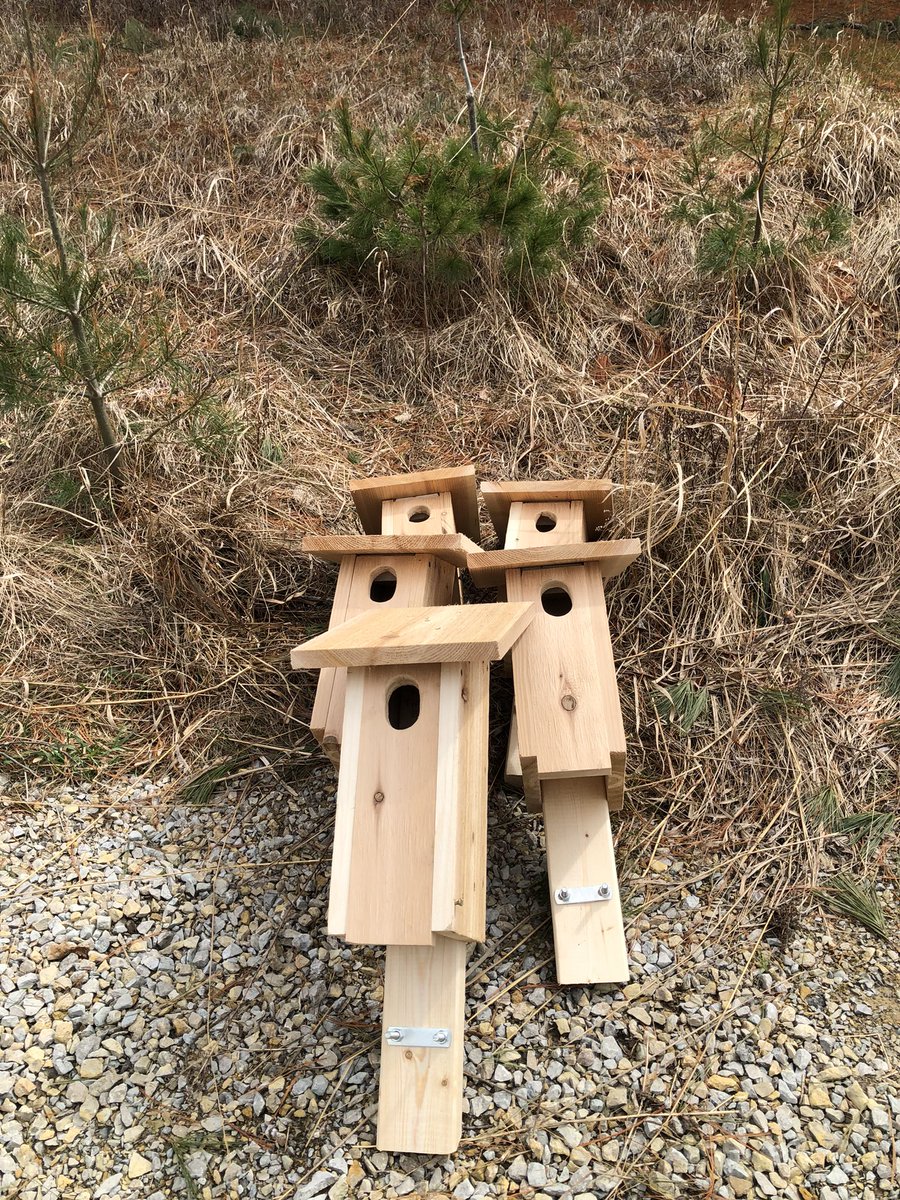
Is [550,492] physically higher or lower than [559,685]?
higher

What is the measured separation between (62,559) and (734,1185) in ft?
10.2

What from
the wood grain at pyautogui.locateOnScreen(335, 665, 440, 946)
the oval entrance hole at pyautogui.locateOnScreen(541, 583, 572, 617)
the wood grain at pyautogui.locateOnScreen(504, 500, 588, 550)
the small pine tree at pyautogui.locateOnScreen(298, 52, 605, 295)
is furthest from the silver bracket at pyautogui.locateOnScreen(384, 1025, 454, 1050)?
the small pine tree at pyautogui.locateOnScreen(298, 52, 605, 295)

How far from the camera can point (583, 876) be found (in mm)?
2373

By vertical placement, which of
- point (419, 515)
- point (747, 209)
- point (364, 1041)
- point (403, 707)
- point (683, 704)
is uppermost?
point (747, 209)

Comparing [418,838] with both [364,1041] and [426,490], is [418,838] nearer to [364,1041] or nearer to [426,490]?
[364,1041]

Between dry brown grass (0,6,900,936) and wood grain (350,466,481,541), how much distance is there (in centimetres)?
46

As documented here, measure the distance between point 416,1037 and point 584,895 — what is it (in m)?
0.58

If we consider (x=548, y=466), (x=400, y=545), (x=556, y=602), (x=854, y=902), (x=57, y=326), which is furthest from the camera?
(x=57, y=326)

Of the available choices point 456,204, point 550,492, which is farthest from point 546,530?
point 456,204

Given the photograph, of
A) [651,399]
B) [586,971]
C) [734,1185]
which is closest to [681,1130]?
[734,1185]

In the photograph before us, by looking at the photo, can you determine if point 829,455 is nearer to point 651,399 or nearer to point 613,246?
point 651,399

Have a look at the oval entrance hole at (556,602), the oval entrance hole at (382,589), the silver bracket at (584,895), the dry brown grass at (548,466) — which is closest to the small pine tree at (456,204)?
the dry brown grass at (548,466)

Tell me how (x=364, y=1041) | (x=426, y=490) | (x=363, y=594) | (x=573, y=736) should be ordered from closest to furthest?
(x=364, y=1041) → (x=573, y=736) → (x=363, y=594) → (x=426, y=490)

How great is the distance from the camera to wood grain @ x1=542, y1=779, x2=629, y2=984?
89.7 inches
